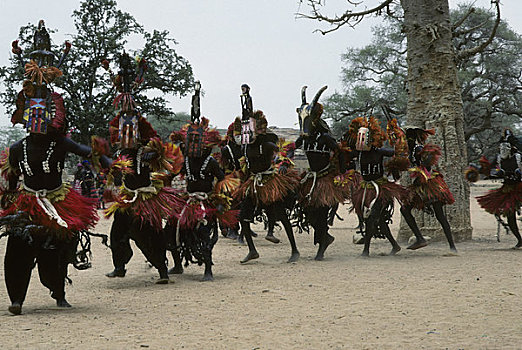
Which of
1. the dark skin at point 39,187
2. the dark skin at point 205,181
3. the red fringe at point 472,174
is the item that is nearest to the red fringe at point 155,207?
the dark skin at point 205,181

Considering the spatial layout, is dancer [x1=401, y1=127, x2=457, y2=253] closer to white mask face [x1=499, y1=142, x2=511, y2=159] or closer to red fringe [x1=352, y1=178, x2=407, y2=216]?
red fringe [x1=352, y1=178, x2=407, y2=216]

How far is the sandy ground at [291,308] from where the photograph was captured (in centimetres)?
423

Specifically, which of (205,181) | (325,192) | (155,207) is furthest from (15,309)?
(325,192)

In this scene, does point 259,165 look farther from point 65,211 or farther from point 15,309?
point 15,309

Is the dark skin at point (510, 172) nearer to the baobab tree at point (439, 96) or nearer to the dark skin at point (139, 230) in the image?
the baobab tree at point (439, 96)

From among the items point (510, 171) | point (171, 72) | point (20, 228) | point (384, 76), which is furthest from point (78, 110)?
point (20, 228)

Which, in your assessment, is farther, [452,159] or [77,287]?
[452,159]

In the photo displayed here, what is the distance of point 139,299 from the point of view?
240 inches

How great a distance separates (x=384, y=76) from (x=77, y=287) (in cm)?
3415

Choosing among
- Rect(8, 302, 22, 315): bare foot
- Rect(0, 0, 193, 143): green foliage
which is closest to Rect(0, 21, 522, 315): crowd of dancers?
Rect(8, 302, 22, 315): bare foot

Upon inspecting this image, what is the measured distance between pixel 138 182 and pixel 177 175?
0.95 meters

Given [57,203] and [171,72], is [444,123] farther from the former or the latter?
[171,72]

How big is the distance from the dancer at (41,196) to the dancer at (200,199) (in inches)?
71.9

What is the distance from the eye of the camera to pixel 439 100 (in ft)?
36.2
